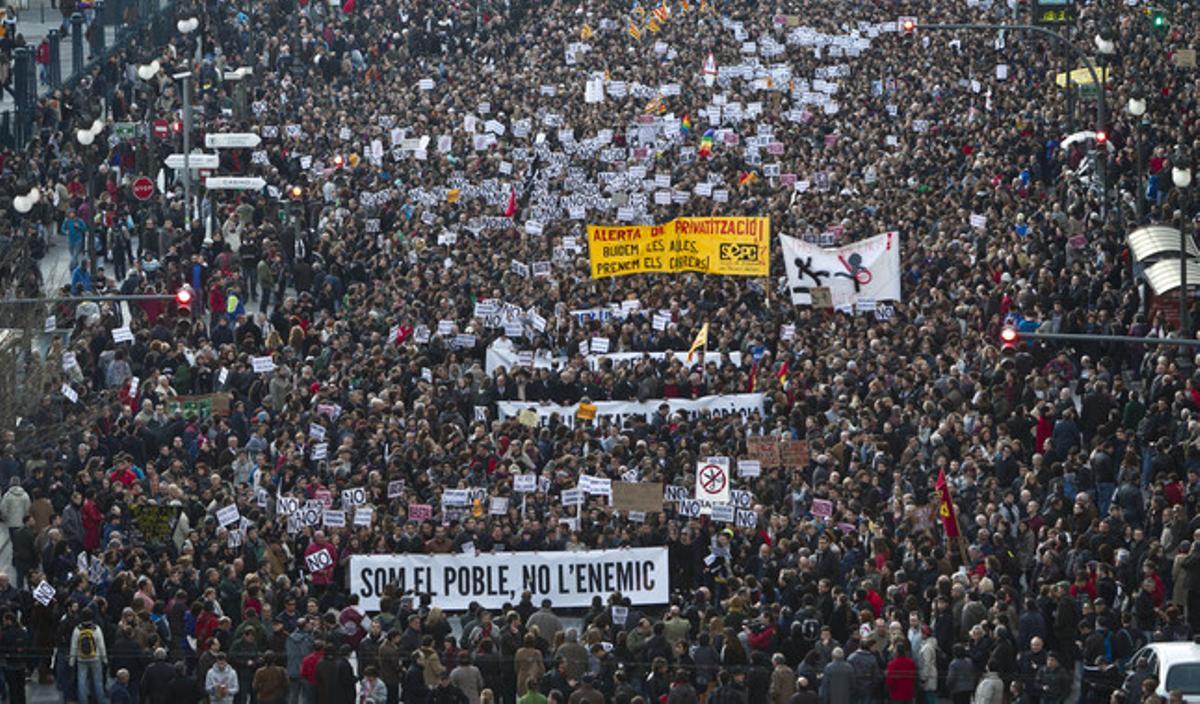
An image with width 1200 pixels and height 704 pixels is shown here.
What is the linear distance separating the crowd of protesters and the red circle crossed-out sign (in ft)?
1.62

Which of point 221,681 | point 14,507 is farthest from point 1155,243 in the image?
point 221,681

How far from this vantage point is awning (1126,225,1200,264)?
41.2 metres

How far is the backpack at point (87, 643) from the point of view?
100ft

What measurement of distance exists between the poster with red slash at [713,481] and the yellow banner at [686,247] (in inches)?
406

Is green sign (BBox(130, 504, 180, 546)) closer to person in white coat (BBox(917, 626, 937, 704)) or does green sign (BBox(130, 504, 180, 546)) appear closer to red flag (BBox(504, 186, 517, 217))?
person in white coat (BBox(917, 626, 937, 704))

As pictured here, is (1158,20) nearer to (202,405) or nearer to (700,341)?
(700,341)

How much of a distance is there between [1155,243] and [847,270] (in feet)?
14.9

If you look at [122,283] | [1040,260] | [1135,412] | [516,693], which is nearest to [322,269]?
[122,283]

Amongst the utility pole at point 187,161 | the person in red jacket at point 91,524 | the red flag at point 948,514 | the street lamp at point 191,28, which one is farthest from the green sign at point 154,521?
the street lamp at point 191,28

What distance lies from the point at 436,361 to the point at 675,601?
948 cm

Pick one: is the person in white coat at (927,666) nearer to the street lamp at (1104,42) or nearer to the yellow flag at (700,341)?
the yellow flag at (700,341)

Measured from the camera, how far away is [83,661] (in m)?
30.6

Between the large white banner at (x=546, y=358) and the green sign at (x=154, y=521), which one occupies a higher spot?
the large white banner at (x=546, y=358)

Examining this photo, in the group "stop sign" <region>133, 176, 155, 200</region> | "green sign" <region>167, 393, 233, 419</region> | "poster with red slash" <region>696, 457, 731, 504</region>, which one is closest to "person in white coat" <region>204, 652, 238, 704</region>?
"poster with red slash" <region>696, 457, 731, 504</region>
